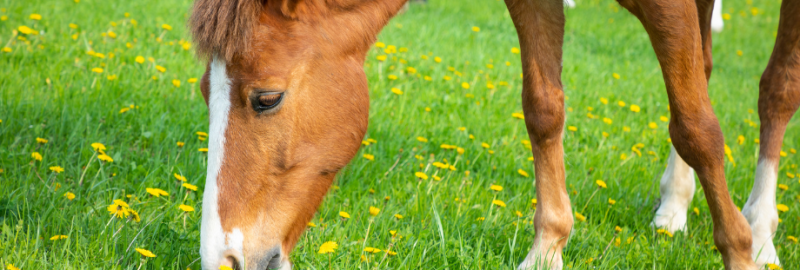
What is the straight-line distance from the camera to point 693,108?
7.82 ft

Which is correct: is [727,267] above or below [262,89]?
below

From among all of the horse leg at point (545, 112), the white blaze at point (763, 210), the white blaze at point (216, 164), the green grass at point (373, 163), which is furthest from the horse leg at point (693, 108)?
the white blaze at point (216, 164)

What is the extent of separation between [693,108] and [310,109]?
1638 mm

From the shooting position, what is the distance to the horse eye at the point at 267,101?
1.81 m

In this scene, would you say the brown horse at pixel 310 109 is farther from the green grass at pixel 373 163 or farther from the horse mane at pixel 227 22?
the green grass at pixel 373 163

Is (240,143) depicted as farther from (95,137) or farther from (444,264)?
(95,137)

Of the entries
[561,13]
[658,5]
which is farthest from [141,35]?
[658,5]

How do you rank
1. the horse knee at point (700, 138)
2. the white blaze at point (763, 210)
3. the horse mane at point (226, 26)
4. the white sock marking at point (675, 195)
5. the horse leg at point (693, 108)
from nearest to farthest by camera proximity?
the horse mane at point (226, 26)
the horse leg at point (693, 108)
the horse knee at point (700, 138)
the white blaze at point (763, 210)
the white sock marking at point (675, 195)

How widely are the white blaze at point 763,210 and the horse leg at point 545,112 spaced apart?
1141 mm

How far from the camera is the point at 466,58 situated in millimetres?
5883

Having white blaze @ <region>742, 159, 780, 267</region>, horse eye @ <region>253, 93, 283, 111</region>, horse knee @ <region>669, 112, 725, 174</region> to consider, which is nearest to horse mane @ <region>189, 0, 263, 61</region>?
horse eye @ <region>253, 93, 283, 111</region>

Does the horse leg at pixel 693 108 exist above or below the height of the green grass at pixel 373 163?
above

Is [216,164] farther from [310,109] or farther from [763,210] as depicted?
[763,210]

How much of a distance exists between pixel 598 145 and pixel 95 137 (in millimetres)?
3251
